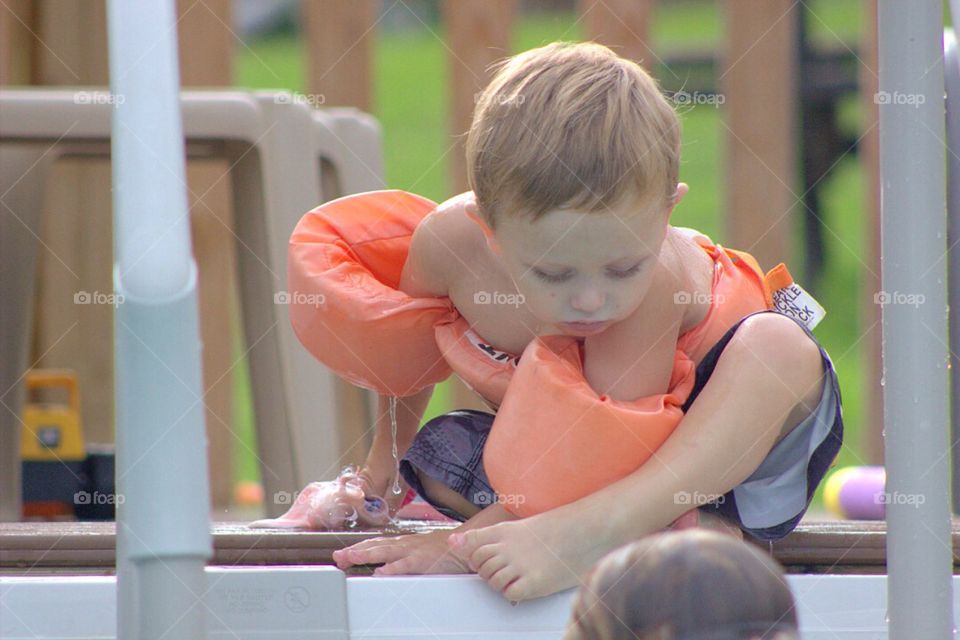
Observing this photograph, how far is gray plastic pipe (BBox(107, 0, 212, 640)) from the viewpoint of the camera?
0.69 m

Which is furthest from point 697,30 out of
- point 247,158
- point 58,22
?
point 247,158

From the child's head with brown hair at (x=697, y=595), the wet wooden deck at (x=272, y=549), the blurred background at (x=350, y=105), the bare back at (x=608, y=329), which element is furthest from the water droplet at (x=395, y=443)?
the blurred background at (x=350, y=105)

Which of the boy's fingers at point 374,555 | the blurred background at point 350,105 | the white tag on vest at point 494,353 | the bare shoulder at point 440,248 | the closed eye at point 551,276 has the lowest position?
the boy's fingers at point 374,555

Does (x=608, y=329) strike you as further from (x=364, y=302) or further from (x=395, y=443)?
(x=395, y=443)

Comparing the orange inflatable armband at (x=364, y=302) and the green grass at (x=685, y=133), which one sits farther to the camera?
the green grass at (x=685, y=133)

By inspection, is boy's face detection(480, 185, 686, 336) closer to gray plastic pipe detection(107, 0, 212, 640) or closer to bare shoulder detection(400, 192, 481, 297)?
bare shoulder detection(400, 192, 481, 297)

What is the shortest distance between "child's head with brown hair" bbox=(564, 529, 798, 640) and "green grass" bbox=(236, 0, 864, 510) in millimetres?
3949

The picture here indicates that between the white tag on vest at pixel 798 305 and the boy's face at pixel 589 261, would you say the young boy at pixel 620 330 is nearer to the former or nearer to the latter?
the boy's face at pixel 589 261

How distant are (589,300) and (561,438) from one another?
12cm

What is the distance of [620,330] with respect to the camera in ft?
4.12

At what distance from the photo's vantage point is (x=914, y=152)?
934 millimetres

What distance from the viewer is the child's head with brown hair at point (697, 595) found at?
640mm

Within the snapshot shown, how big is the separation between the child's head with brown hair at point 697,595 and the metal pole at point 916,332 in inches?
11.0

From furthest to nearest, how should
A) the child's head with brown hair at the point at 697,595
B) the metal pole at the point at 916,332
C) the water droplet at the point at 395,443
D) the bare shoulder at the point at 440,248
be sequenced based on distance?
1. the water droplet at the point at 395,443
2. the bare shoulder at the point at 440,248
3. the metal pole at the point at 916,332
4. the child's head with brown hair at the point at 697,595
